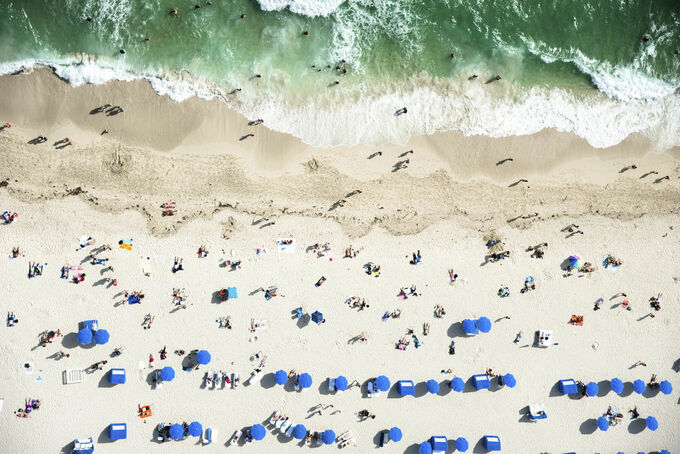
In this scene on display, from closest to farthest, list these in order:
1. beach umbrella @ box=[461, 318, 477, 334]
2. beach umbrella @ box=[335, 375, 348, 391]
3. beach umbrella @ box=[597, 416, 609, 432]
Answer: beach umbrella @ box=[335, 375, 348, 391], beach umbrella @ box=[461, 318, 477, 334], beach umbrella @ box=[597, 416, 609, 432]

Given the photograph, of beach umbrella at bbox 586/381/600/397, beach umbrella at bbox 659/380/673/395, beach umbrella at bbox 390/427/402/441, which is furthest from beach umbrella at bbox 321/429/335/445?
beach umbrella at bbox 659/380/673/395

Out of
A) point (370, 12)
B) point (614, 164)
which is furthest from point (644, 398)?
point (370, 12)

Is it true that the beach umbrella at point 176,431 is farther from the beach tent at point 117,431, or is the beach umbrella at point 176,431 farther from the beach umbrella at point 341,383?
the beach umbrella at point 341,383

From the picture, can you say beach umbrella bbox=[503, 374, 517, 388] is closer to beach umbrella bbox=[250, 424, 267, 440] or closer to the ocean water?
beach umbrella bbox=[250, 424, 267, 440]

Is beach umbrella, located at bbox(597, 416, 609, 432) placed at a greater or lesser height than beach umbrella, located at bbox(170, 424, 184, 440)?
lesser

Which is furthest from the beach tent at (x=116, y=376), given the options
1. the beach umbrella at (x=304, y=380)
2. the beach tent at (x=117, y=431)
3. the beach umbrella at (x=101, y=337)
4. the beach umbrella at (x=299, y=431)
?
the beach umbrella at (x=299, y=431)
